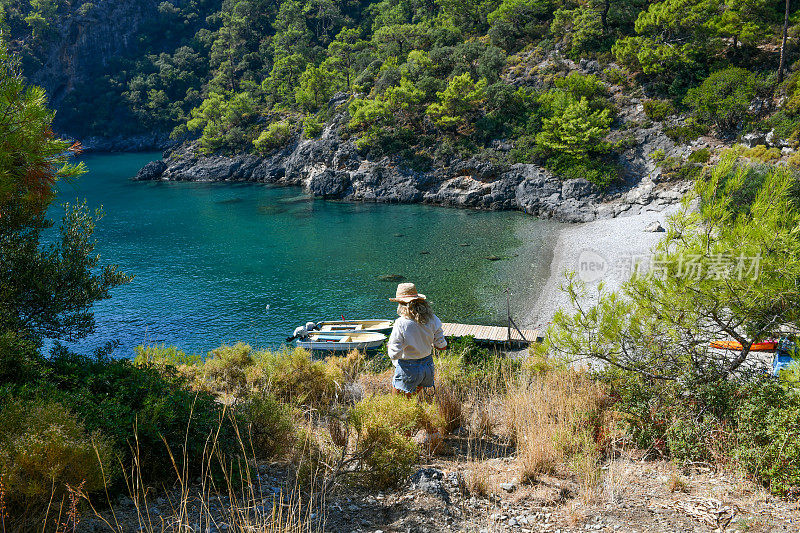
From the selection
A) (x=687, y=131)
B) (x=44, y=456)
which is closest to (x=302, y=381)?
(x=44, y=456)

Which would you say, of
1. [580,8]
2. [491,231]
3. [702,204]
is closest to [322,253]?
[491,231]

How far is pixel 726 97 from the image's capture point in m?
30.9

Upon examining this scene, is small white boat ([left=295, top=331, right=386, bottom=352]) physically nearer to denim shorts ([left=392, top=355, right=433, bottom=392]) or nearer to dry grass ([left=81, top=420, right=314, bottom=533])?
denim shorts ([left=392, top=355, right=433, bottom=392])

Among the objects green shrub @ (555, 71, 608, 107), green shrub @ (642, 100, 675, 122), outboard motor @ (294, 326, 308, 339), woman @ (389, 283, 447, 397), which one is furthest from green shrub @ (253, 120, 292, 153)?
woman @ (389, 283, 447, 397)

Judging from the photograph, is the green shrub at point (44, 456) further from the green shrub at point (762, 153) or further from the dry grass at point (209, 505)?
the green shrub at point (762, 153)

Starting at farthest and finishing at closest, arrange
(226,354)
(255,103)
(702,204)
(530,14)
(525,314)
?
1. (255,103)
2. (530,14)
3. (525,314)
4. (226,354)
5. (702,204)

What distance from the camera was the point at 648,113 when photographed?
3500 centimetres

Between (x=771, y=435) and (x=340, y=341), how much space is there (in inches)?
545

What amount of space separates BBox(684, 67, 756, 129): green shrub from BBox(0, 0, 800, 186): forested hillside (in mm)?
100

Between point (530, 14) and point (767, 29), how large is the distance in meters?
21.6

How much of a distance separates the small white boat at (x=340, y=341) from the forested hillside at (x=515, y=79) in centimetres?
1491

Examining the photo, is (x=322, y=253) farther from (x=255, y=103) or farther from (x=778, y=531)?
(x=255, y=103)

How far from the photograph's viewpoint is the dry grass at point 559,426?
4379mm

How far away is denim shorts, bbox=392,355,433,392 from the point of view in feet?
17.9
